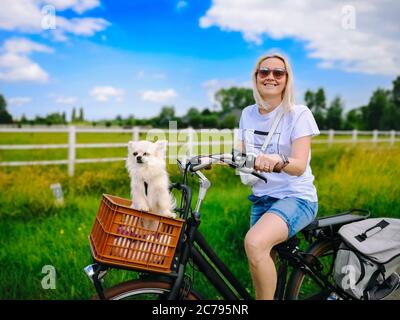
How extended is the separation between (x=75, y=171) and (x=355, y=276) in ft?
20.5

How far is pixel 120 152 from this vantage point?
893 cm

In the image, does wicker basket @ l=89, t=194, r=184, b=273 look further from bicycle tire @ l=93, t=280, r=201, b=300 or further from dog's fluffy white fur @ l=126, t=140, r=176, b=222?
dog's fluffy white fur @ l=126, t=140, r=176, b=222

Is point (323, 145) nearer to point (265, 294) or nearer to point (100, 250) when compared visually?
point (265, 294)

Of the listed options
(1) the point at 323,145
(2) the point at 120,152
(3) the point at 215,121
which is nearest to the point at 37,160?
(2) the point at 120,152

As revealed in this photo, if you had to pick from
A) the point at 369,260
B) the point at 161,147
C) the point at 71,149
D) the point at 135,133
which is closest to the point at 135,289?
the point at 161,147

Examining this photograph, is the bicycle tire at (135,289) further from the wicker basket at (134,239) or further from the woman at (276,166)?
the woman at (276,166)

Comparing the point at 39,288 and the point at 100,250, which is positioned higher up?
the point at 100,250

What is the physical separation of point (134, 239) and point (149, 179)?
50cm

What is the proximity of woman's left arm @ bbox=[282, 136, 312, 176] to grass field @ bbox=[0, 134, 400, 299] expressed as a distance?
1521 millimetres

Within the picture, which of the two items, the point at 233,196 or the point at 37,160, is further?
the point at 37,160

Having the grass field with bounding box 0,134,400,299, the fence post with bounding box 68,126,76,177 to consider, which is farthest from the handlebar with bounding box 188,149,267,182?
the fence post with bounding box 68,126,76,177

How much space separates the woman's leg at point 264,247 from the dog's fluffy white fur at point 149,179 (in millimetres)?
413

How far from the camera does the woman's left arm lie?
2208mm
